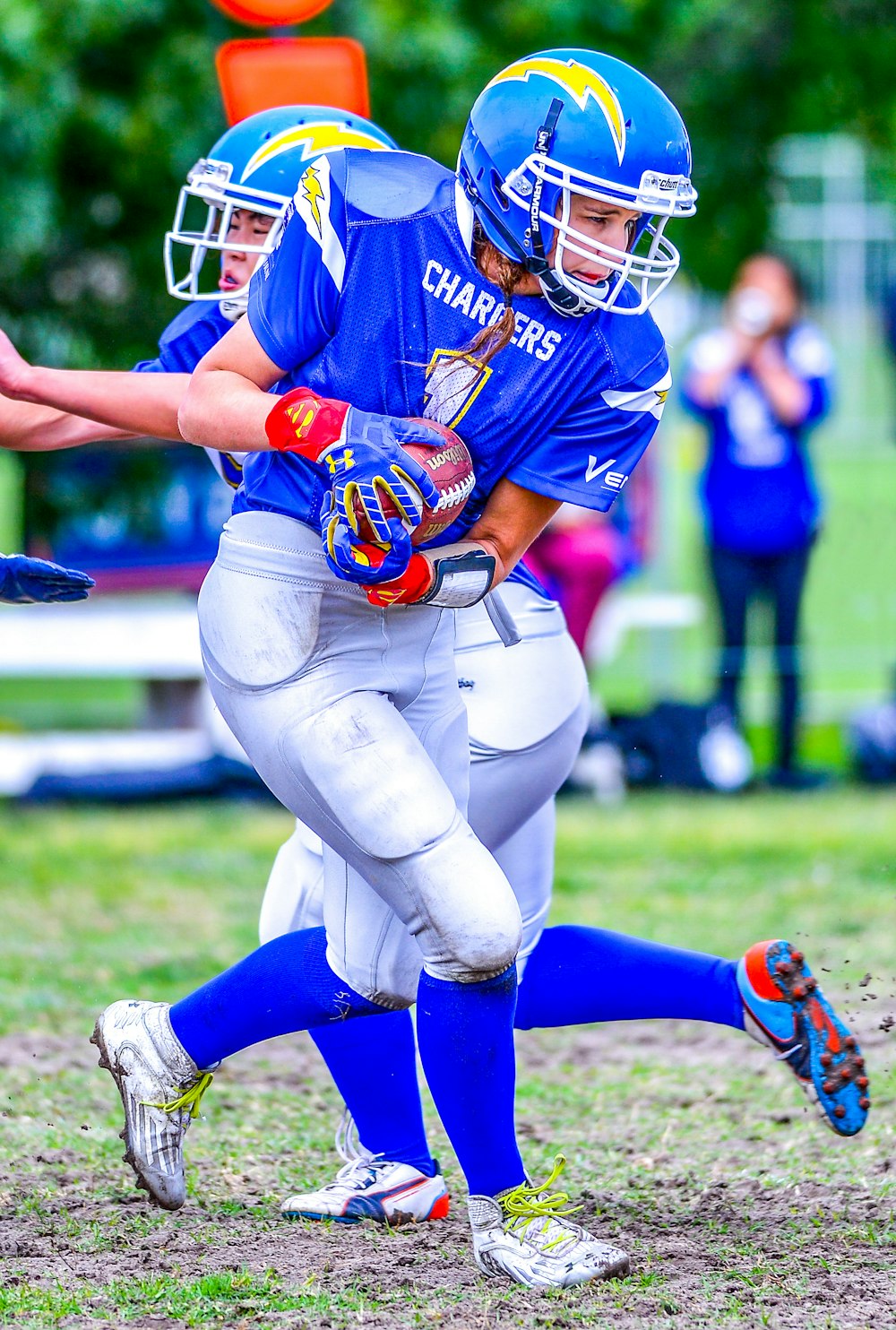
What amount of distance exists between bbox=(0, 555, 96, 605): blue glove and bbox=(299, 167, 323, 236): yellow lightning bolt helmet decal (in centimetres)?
101

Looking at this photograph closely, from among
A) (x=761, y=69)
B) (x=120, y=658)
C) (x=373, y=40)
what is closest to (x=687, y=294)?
(x=761, y=69)

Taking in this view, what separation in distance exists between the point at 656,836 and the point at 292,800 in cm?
501

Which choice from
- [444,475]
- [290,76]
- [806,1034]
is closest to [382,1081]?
[806,1034]

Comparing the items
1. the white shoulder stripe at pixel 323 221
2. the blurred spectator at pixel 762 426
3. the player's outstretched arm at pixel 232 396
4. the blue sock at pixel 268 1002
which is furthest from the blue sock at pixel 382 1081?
the blurred spectator at pixel 762 426

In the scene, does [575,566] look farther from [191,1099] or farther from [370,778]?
[370,778]

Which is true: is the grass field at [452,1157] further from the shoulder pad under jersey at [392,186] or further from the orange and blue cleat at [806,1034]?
the shoulder pad under jersey at [392,186]

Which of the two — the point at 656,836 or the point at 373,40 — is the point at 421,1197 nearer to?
the point at 656,836

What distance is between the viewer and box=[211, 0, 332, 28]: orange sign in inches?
244

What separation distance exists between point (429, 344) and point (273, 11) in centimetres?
362

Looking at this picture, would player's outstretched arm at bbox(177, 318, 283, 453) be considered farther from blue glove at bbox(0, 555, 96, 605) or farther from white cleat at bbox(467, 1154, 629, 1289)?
white cleat at bbox(467, 1154, 629, 1289)

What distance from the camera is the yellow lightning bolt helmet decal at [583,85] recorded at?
120 inches

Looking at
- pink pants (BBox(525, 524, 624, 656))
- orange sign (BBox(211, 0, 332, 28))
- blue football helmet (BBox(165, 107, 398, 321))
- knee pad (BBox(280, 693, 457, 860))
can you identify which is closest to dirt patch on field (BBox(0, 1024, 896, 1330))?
knee pad (BBox(280, 693, 457, 860))

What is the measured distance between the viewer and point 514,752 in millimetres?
3602

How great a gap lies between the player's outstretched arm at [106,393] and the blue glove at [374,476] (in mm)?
517
